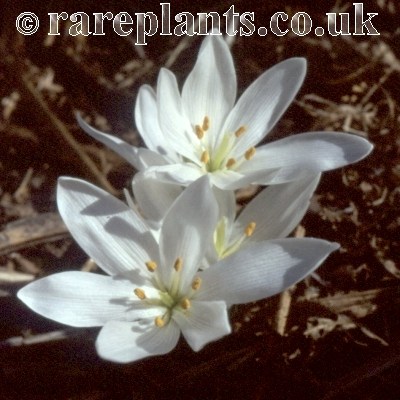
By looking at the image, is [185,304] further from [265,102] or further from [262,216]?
[265,102]

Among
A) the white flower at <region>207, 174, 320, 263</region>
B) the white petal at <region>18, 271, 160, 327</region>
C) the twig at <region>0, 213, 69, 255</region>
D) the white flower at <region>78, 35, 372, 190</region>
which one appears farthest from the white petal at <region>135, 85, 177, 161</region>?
the twig at <region>0, 213, 69, 255</region>

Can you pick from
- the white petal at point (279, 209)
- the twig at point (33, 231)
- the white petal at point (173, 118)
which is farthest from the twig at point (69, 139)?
the white petal at point (279, 209)

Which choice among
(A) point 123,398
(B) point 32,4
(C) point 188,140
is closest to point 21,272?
(A) point 123,398

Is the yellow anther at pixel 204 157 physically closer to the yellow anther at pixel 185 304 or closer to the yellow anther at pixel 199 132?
the yellow anther at pixel 199 132

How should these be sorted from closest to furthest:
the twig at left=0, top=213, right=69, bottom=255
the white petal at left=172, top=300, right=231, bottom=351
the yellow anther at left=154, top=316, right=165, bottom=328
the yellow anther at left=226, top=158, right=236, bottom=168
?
the white petal at left=172, top=300, right=231, bottom=351
the yellow anther at left=154, top=316, right=165, bottom=328
the yellow anther at left=226, top=158, right=236, bottom=168
the twig at left=0, top=213, right=69, bottom=255

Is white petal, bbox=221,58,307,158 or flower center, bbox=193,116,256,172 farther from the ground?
white petal, bbox=221,58,307,158

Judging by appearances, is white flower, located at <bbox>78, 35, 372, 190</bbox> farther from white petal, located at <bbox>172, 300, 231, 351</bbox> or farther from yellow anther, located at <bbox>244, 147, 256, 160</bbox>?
white petal, located at <bbox>172, 300, 231, 351</bbox>
